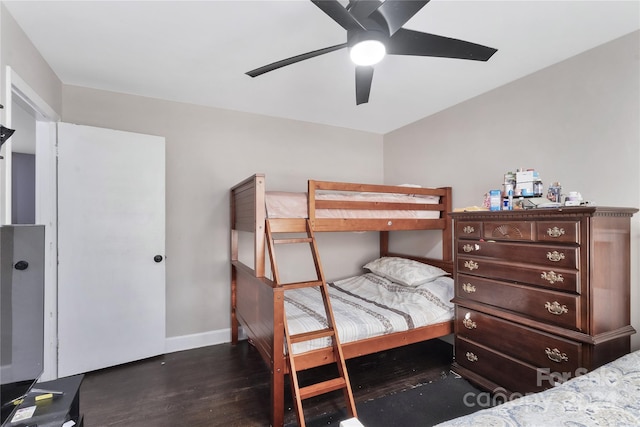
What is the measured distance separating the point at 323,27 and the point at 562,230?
1.89m

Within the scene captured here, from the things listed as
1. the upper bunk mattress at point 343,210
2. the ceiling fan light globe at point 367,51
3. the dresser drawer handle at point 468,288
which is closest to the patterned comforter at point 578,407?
the dresser drawer handle at point 468,288

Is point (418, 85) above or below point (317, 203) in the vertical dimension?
above

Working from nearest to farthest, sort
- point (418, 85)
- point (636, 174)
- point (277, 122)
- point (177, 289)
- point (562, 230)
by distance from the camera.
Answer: point (562, 230) → point (636, 174) → point (418, 85) → point (177, 289) → point (277, 122)

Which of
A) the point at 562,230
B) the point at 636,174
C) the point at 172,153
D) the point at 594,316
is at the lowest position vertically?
the point at 594,316

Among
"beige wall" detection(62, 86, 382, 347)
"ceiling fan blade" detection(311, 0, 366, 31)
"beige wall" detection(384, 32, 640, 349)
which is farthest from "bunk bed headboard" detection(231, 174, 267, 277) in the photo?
"beige wall" detection(384, 32, 640, 349)

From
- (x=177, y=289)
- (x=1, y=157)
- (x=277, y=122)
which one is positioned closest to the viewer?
(x=1, y=157)

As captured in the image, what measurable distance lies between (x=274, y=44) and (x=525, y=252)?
2180 mm

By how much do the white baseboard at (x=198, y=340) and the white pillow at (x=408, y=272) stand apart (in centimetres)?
174

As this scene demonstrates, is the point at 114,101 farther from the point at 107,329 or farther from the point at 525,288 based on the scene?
the point at 525,288

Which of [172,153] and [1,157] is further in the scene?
[172,153]

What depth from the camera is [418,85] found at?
2660 mm

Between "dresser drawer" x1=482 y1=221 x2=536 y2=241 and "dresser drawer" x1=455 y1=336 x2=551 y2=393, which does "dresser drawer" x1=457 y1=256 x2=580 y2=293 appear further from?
"dresser drawer" x1=455 y1=336 x2=551 y2=393

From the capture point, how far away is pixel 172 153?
10.0ft

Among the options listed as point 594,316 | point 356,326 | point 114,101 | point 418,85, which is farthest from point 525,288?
point 114,101
